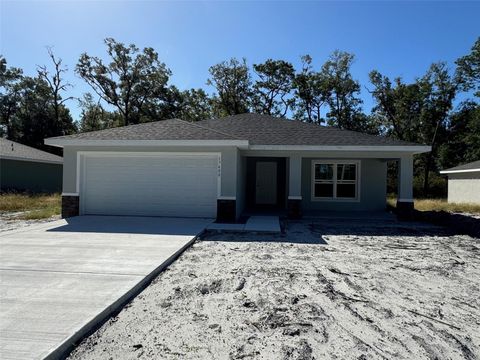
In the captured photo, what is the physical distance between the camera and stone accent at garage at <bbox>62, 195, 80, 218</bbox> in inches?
442

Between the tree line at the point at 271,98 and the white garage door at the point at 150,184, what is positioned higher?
the tree line at the point at 271,98

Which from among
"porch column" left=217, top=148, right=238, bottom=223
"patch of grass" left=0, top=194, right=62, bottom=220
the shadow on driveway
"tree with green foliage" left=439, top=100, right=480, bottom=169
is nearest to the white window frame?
"porch column" left=217, top=148, right=238, bottom=223

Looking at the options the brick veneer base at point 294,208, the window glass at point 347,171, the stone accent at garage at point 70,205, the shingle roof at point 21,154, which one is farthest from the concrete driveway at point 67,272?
the shingle roof at point 21,154

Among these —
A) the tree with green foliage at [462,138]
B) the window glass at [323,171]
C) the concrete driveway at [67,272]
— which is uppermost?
the tree with green foliage at [462,138]

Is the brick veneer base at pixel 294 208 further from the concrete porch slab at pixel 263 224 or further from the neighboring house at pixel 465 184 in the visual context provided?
the neighboring house at pixel 465 184

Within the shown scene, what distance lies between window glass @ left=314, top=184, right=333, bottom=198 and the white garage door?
16.3 feet

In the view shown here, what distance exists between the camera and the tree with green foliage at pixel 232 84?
3350 cm

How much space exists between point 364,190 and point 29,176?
20.3 meters

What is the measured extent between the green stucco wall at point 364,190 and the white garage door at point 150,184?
183 inches

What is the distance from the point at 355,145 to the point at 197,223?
5868mm

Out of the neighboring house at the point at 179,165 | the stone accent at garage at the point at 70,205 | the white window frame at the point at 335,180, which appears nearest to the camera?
the neighboring house at the point at 179,165

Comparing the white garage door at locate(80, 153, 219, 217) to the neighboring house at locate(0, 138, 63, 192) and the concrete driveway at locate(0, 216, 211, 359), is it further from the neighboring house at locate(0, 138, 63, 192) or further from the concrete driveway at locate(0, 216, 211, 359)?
the neighboring house at locate(0, 138, 63, 192)

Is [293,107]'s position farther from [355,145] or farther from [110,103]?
[355,145]

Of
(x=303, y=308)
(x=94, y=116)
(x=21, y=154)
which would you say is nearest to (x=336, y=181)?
(x=303, y=308)
